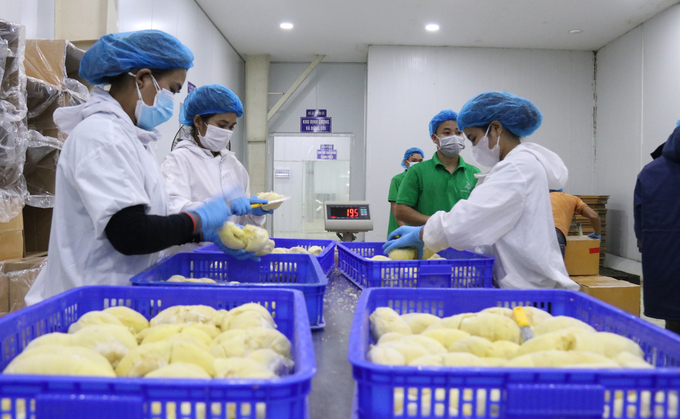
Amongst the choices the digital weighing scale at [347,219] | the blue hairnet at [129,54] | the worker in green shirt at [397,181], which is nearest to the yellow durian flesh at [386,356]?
the blue hairnet at [129,54]

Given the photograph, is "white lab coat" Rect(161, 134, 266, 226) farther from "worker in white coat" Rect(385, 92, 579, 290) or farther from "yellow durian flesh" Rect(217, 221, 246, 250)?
"worker in white coat" Rect(385, 92, 579, 290)

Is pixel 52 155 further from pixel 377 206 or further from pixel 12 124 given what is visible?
pixel 377 206

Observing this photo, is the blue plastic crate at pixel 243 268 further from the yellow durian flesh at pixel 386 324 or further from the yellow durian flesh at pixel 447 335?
the yellow durian flesh at pixel 447 335

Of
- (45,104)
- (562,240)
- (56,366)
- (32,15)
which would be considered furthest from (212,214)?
(562,240)

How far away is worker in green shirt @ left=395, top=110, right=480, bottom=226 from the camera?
115 inches

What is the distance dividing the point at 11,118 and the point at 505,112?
2.21 meters

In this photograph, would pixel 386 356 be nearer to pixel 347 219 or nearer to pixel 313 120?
pixel 347 219

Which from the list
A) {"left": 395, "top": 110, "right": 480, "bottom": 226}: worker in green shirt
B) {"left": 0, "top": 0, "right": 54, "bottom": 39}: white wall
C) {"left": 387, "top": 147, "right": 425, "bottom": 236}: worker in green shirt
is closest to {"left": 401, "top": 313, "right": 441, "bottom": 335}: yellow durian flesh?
{"left": 395, "top": 110, "right": 480, "bottom": 226}: worker in green shirt

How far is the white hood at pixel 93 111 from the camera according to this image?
4.45ft

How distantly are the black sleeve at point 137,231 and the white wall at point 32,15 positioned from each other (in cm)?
197

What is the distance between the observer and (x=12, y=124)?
210 centimetres

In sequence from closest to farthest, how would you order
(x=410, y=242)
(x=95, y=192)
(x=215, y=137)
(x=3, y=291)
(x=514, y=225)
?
(x=95, y=192) → (x=514, y=225) → (x=410, y=242) → (x=3, y=291) → (x=215, y=137)

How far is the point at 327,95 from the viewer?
275 inches

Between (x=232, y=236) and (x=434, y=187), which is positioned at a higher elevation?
(x=434, y=187)
